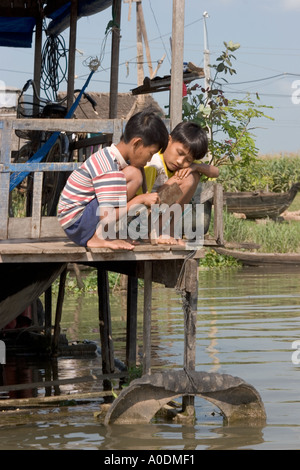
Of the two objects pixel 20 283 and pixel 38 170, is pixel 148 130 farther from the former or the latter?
pixel 20 283

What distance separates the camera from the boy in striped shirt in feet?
16.1

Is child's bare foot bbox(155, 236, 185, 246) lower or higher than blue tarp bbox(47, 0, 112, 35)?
lower

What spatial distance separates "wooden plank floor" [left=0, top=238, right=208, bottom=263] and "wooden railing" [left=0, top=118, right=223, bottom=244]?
0.67 ft

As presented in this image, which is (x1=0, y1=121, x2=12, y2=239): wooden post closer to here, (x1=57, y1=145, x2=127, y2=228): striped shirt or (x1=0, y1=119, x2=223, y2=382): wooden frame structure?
(x1=0, y1=119, x2=223, y2=382): wooden frame structure

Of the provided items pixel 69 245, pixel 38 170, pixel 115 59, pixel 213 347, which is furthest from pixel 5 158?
pixel 213 347

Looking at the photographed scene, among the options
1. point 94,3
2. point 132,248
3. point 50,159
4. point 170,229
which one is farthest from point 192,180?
point 94,3

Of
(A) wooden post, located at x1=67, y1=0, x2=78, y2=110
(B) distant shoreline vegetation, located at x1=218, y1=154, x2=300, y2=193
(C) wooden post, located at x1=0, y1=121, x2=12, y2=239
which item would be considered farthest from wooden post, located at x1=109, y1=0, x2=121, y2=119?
(B) distant shoreline vegetation, located at x1=218, y1=154, x2=300, y2=193

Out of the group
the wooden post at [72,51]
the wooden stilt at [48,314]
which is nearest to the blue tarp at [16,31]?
the wooden post at [72,51]

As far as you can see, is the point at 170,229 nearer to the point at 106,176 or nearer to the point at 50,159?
the point at 106,176

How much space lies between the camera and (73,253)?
190 inches

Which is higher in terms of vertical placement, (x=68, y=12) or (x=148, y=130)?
(x=68, y=12)

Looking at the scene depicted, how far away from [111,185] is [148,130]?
40cm

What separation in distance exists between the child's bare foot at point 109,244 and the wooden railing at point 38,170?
1.75 feet

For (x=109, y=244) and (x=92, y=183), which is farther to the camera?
(x=92, y=183)
